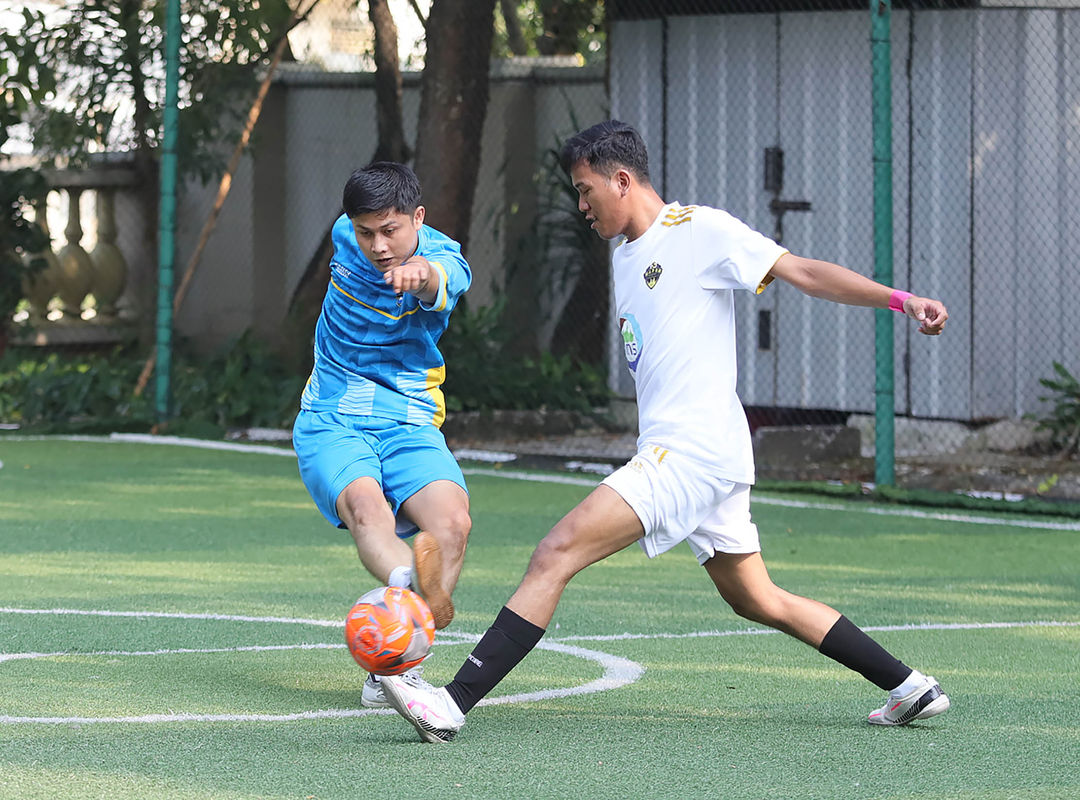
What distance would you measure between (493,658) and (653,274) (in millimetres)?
1134

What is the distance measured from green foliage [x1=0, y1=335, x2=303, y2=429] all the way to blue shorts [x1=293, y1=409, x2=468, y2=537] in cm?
788

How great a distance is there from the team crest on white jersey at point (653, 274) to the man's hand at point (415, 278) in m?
0.61

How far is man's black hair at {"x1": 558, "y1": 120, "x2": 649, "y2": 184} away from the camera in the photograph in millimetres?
4879

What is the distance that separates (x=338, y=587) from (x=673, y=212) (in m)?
2.99

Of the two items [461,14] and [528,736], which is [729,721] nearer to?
[528,736]

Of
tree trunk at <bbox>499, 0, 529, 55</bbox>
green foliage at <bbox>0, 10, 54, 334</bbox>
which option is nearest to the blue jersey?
green foliage at <bbox>0, 10, 54, 334</bbox>

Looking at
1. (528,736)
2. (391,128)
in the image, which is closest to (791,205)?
(391,128)

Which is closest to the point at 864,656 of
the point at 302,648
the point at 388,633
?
→ the point at 388,633

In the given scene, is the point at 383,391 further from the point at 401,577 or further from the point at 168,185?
the point at 168,185

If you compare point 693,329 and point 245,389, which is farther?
point 245,389

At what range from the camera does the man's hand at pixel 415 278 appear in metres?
4.82

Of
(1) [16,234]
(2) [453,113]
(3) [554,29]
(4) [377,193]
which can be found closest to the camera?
(4) [377,193]

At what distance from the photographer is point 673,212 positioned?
4.96 m

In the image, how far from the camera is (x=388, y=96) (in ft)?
50.3
